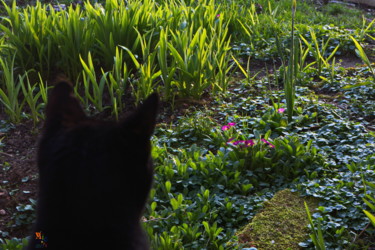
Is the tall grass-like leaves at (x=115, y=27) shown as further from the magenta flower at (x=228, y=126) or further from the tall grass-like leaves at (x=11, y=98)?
the magenta flower at (x=228, y=126)

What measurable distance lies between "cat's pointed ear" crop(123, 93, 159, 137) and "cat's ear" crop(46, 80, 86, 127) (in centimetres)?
16

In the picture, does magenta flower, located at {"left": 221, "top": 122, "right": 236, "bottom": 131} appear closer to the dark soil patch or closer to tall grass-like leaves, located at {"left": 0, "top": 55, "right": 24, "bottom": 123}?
the dark soil patch

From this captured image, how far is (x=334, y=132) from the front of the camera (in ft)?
12.1

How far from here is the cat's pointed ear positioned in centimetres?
114

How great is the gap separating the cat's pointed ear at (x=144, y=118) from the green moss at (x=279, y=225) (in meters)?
1.64

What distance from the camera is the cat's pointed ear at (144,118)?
3.75 ft

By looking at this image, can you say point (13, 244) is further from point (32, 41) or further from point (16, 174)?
point (32, 41)

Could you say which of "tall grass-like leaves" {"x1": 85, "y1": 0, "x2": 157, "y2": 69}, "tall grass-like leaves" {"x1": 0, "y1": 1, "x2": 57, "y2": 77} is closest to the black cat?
"tall grass-like leaves" {"x1": 85, "y1": 0, "x2": 157, "y2": 69}

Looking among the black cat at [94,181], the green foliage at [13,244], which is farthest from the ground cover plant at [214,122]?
the black cat at [94,181]

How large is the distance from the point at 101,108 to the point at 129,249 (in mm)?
2929

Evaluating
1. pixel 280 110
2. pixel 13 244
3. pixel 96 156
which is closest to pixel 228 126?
pixel 280 110

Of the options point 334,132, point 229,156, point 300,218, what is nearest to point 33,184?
point 229,156

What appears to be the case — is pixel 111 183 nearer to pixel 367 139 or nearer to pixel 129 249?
pixel 129 249

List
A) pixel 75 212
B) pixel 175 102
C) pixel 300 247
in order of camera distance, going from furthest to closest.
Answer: pixel 175 102
pixel 300 247
pixel 75 212
